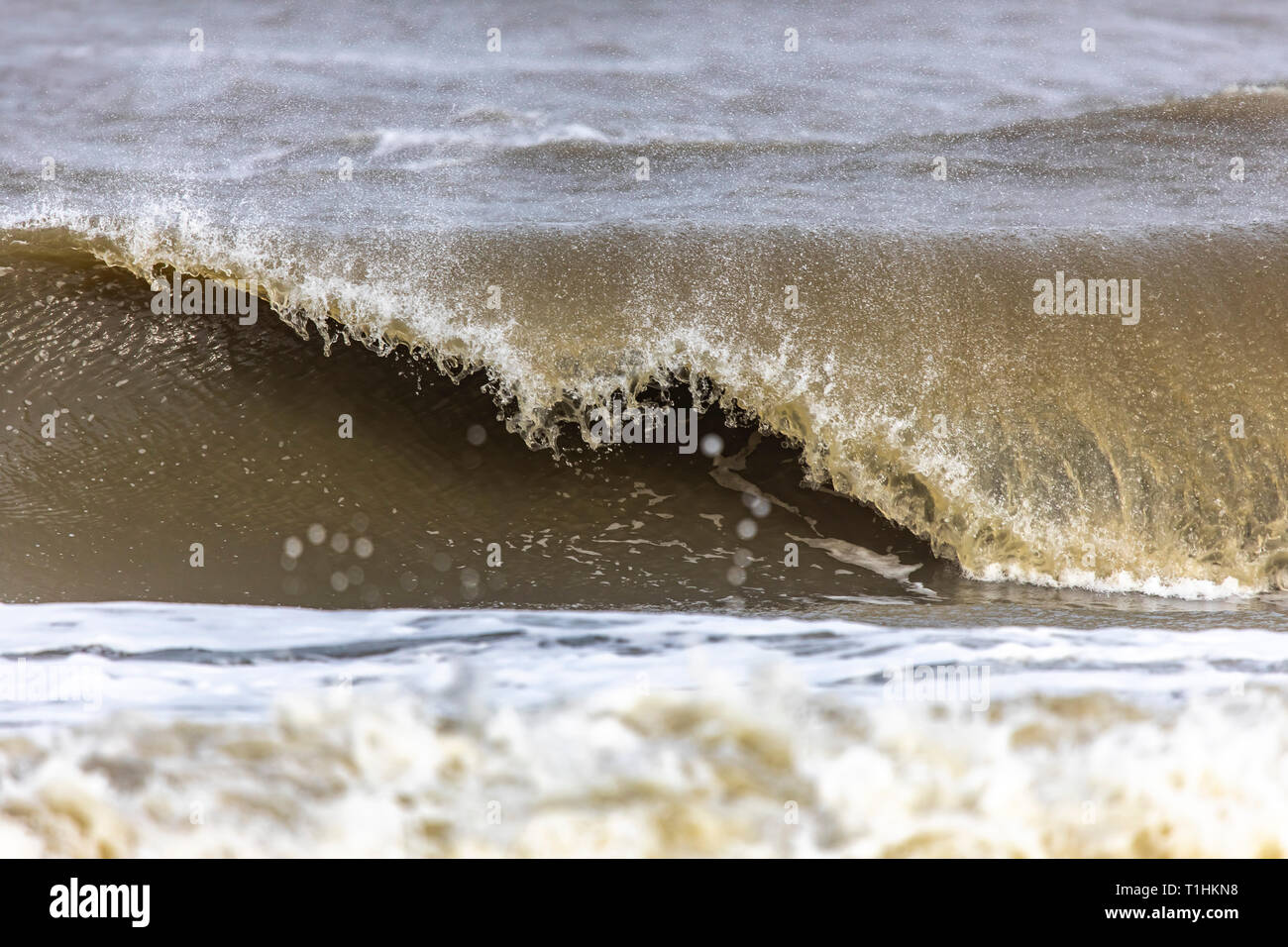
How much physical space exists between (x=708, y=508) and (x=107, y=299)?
2504mm

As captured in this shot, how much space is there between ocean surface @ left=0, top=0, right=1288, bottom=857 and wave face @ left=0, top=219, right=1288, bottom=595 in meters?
0.02

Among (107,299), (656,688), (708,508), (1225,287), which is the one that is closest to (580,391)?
(708,508)

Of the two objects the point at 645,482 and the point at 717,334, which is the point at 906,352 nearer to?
the point at 717,334

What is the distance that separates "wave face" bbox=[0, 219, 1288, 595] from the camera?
3648 mm

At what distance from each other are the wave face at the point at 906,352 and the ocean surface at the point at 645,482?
0.02 metres

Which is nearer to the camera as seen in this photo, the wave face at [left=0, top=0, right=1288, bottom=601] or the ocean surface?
the ocean surface

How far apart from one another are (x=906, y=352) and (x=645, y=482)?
109cm

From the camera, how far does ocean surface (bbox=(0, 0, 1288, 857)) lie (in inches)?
102

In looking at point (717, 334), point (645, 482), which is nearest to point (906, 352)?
point (717, 334)

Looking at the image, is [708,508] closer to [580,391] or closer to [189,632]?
[580,391]

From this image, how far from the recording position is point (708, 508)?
→ 12.4 ft

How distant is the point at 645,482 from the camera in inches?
149

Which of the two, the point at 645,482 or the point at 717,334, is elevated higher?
the point at 717,334

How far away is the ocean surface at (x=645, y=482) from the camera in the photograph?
2.59 m
